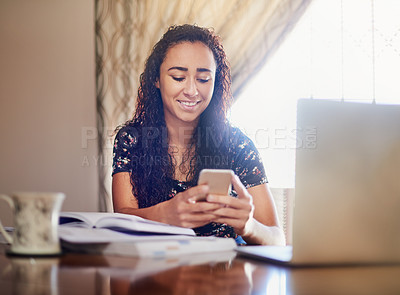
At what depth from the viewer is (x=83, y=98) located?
9.64 ft

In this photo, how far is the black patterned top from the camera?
6.42 feet

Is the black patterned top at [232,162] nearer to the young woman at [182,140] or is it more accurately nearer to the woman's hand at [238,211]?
the young woman at [182,140]

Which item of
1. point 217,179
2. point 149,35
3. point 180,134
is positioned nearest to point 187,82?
point 180,134

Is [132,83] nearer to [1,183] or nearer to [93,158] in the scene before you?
[93,158]

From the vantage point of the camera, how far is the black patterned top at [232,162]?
1956 millimetres

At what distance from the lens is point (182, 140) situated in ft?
7.56

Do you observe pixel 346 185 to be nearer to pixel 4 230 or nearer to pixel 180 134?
pixel 4 230

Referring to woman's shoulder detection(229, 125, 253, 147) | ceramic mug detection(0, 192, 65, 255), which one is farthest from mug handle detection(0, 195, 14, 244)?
woman's shoulder detection(229, 125, 253, 147)

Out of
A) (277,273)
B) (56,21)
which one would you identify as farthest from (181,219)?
(56,21)

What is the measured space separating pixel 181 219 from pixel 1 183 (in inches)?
67.3

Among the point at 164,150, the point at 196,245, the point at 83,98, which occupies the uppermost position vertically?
the point at 83,98

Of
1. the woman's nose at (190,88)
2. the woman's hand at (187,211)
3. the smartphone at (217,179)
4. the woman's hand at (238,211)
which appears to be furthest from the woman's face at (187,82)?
the smartphone at (217,179)

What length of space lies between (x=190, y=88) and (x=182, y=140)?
29 cm

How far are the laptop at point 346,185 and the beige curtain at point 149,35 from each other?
7.60 ft
